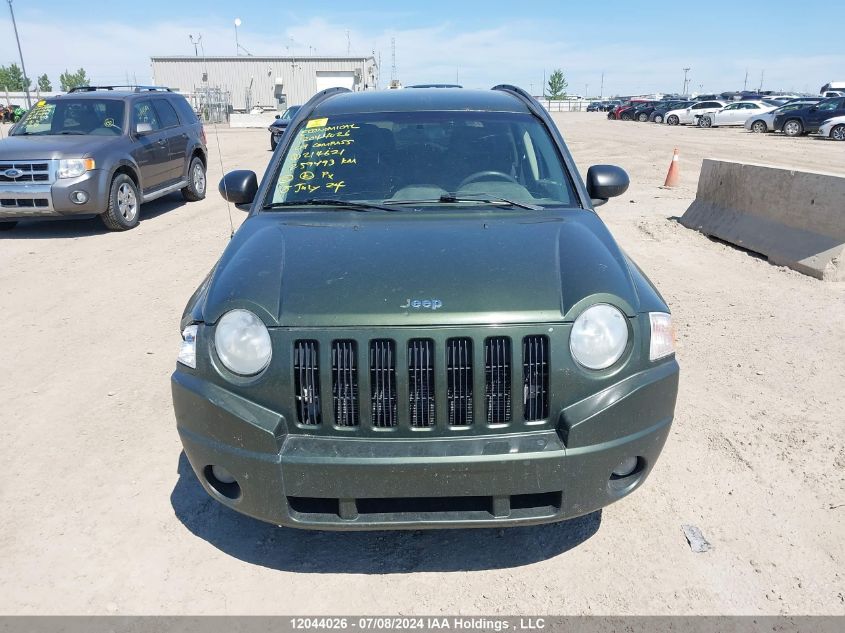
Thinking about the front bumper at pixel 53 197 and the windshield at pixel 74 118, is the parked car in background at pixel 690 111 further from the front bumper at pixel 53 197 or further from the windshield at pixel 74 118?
the front bumper at pixel 53 197

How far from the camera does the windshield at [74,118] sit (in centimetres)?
985

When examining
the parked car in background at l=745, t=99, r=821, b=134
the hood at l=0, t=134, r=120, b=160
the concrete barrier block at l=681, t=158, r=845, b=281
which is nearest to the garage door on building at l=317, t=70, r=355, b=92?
the parked car in background at l=745, t=99, r=821, b=134

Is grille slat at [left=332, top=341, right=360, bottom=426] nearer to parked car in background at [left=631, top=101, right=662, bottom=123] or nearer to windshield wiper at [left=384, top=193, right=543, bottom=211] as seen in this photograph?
windshield wiper at [left=384, top=193, right=543, bottom=211]

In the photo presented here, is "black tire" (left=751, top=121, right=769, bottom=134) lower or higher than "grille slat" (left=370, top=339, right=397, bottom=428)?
lower

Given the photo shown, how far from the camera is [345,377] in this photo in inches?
91.1

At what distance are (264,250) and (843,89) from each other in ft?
181

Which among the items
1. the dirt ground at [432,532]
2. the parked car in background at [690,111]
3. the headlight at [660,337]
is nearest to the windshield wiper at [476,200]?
the headlight at [660,337]

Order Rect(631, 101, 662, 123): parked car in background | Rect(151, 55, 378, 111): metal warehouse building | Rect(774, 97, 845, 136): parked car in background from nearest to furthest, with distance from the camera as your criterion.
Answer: Rect(774, 97, 845, 136): parked car in background, Rect(631, 101, 662, 123): parked car in background, Rect(151, 55, 378, 111): metal warehouse building

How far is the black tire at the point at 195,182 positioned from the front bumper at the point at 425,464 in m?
10.6

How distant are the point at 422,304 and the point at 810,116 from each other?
3103 centimetres

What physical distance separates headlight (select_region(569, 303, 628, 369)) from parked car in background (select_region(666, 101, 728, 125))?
39823mm

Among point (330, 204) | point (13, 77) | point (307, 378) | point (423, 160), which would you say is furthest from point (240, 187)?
point (13, 77)

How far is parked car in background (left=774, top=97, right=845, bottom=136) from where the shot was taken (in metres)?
26.8

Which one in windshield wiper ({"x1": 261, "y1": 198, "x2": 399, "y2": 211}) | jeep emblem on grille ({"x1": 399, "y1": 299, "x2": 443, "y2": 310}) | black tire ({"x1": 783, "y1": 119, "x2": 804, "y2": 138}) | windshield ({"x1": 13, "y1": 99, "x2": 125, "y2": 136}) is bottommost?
black tire ({"x1": 783, "y1": 119, "x2": 804, "y2": 138})
